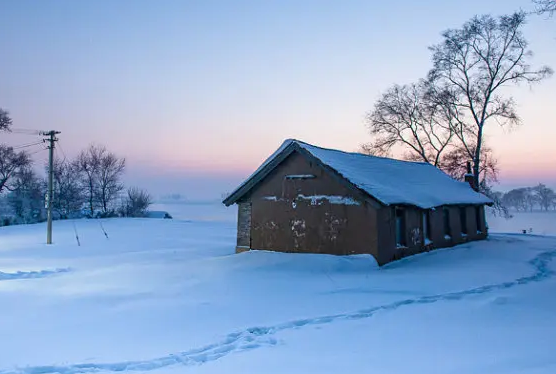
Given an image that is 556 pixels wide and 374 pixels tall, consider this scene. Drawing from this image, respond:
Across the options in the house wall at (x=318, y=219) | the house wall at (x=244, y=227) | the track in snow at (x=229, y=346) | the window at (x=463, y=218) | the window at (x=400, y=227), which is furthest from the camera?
the window at (x=463, y=218)

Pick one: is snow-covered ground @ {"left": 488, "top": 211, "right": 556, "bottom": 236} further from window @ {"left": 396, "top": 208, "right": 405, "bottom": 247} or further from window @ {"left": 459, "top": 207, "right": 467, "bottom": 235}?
window @ {"left": 396, "top": 208, "right": 405, "bottom": 247}

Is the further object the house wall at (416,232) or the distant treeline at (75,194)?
the distant treeline at (75,194)

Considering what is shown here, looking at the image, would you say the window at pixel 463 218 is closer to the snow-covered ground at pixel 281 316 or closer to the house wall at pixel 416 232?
the house wall at pixel 416 232

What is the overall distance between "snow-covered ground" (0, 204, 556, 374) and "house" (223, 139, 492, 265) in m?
1.23

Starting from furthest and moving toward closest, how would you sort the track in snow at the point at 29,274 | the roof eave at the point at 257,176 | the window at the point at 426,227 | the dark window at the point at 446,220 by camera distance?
the dark window at the point at 446,220, the window at the point at 426,227, the roof eave at the point at 257,176, the track in snow at the point at 29,274

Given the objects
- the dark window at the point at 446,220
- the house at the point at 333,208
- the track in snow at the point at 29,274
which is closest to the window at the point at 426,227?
the house at the point at 333,208

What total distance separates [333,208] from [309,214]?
3.63 feet

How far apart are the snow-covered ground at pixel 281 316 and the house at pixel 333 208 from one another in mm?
1232

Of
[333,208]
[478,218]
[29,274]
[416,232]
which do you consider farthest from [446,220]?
[29,274]

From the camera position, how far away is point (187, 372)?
5785mm

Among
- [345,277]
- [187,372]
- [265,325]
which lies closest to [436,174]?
[345,277]

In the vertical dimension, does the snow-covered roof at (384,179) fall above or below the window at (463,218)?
above

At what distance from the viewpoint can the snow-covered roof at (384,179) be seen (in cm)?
1588

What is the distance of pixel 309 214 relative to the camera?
16.7 meters
